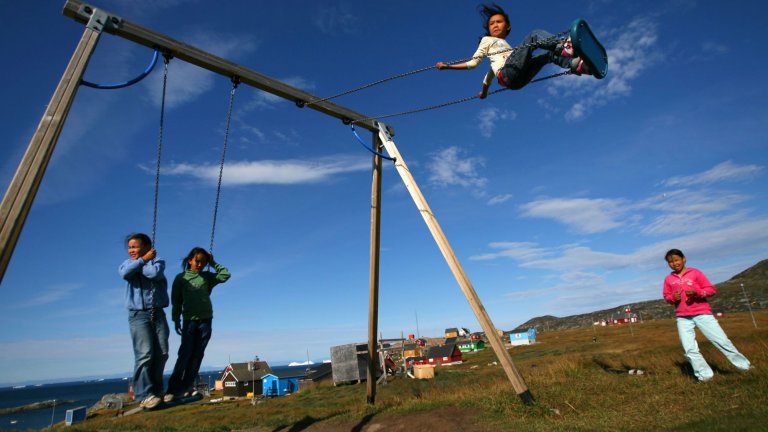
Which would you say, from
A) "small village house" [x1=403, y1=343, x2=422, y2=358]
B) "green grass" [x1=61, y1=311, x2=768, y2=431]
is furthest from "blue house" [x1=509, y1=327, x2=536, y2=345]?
"green grass" [x1=61, y1=311, x2=768, y2=431]

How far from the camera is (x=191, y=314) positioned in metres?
5.89

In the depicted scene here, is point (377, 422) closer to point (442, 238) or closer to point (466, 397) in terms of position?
point (466, 397)

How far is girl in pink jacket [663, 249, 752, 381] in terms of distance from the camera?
6.46 m

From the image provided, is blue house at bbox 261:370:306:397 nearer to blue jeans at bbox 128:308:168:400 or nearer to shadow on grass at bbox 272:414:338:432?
shadow on grass at bbox 272:414:338:432

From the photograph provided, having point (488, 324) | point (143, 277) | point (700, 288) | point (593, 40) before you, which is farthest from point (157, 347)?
point (700, 288)

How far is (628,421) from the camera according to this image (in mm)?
5375

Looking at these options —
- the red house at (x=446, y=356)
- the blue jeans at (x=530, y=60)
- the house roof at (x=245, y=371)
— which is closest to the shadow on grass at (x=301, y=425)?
the blue jeans at (x=530, y=60)

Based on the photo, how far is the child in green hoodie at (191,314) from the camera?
5727 mm

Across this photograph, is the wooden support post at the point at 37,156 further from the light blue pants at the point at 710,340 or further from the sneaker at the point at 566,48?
the light blue pants at the point at 710,340

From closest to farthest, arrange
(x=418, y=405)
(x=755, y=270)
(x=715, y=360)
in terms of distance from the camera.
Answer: (x=715, y=360) → (x=418, y=405) → (x=755, y=270)

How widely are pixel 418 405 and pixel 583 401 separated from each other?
320 cm

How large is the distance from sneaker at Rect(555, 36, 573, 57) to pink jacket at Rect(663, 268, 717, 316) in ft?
14.9

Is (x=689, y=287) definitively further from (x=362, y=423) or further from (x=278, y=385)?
(x=278, y=385)

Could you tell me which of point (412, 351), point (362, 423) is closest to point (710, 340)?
point (362, 423)
